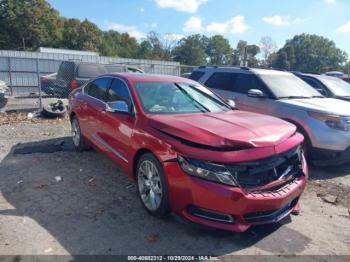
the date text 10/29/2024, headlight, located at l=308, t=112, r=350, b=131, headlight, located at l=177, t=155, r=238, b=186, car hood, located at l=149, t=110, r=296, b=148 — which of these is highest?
car hood, located at l=149, t=110, r=296, b=148

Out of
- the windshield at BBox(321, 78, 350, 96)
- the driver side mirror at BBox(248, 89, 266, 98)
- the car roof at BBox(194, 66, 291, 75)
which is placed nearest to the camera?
the driver side mirror at BBox(248, 89, 266, 98)

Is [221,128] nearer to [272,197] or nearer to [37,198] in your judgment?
[272,197]

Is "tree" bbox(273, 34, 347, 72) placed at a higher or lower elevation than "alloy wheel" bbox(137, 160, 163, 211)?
higher

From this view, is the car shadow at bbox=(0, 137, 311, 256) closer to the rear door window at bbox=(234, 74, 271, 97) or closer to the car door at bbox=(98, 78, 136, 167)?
the car door at bbox=(98, 78, 136, 167)

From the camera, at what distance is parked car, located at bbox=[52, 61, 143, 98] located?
1352 centimetres

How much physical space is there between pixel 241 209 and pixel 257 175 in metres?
0.41

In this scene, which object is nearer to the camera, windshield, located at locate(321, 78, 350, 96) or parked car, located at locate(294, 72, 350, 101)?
parked car, located at locate(294, 72, 350, 101)

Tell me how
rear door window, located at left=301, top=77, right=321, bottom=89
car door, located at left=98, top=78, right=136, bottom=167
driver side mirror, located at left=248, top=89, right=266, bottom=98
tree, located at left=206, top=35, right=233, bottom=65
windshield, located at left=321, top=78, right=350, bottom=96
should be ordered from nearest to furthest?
car door, located at left=98, top=78, right=136, bottom=167 → driver side mirror, located at left=248, top=89, right=266, bottom=98 → windshield, located at left=321, top=78, right=350, bottom=96 → rear door window, located at left=301, top=77, right=321, bottom=89 → tree, located at left=206, top=35, right=233, bottom=65

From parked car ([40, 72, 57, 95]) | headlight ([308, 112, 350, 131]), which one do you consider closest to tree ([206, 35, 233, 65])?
parked car ([40, 72, 57, 95])

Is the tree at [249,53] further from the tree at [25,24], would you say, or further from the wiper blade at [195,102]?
the wiper blade at [195,102]

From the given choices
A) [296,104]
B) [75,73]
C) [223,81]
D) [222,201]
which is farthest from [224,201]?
[75,73]

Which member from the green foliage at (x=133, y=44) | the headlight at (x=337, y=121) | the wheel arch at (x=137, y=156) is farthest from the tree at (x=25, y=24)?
the wheel arch at (x=137, y=156)

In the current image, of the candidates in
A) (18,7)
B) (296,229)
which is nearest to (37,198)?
(296,229)

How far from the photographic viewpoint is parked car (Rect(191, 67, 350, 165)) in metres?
6.03
